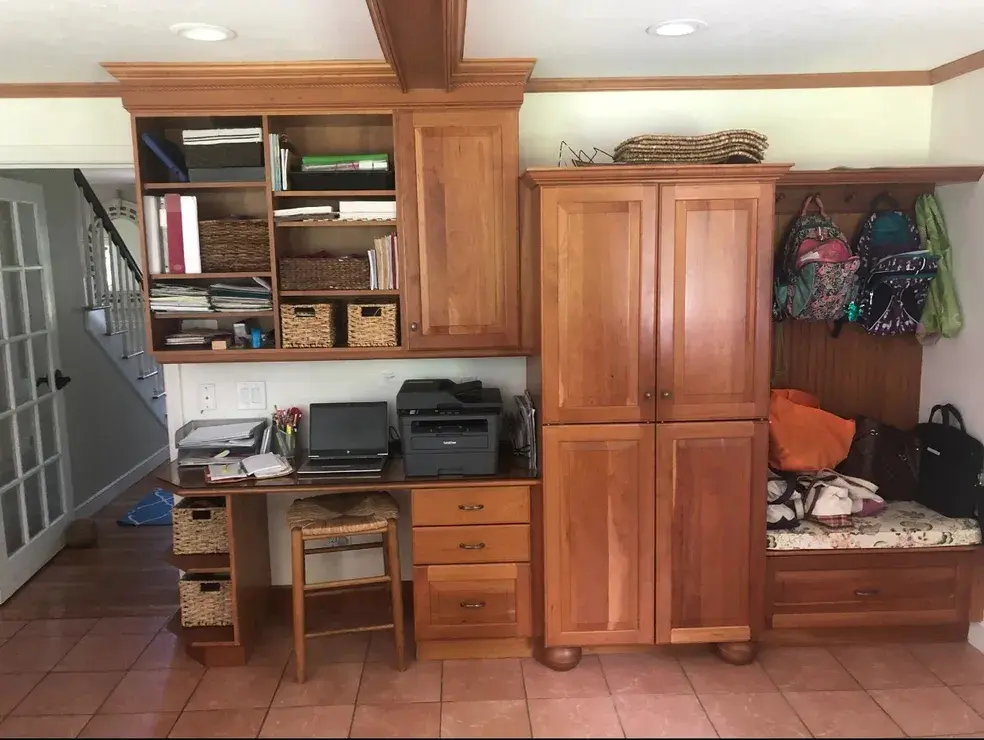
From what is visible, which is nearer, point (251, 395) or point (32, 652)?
point (32, 652)

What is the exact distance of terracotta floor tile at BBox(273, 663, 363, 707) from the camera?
2693 mm

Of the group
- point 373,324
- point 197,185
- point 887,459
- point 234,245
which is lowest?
point 887,459

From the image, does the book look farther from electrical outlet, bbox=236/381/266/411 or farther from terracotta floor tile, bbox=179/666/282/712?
terracotta floor tile, bbox=179/666/282/712

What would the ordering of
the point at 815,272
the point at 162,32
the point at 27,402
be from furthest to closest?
the point at 27,402
the point at 815,272
the point at 162,32

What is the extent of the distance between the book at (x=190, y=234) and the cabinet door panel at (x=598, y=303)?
1.33m

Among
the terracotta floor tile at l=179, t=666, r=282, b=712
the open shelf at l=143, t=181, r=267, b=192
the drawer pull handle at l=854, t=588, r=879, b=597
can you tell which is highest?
the open shelf at l=143, t=181, r=267, b=192

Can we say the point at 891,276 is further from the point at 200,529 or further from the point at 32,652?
the point at 32,652

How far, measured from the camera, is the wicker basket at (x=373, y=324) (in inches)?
117

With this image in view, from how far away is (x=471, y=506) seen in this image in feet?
9.34

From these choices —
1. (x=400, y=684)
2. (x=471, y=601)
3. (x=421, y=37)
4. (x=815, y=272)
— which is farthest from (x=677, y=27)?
(x=400, y=684)

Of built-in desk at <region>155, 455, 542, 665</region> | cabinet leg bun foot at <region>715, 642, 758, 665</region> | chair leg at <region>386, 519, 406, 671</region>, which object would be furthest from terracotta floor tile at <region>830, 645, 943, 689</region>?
chair leg at <region>386, 519, 406, 671</region>

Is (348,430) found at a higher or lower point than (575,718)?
higher

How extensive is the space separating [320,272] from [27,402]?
75.3 inches

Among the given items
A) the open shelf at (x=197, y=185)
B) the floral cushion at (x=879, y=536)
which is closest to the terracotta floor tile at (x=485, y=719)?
the floral cushion at (x=879, y=536)
